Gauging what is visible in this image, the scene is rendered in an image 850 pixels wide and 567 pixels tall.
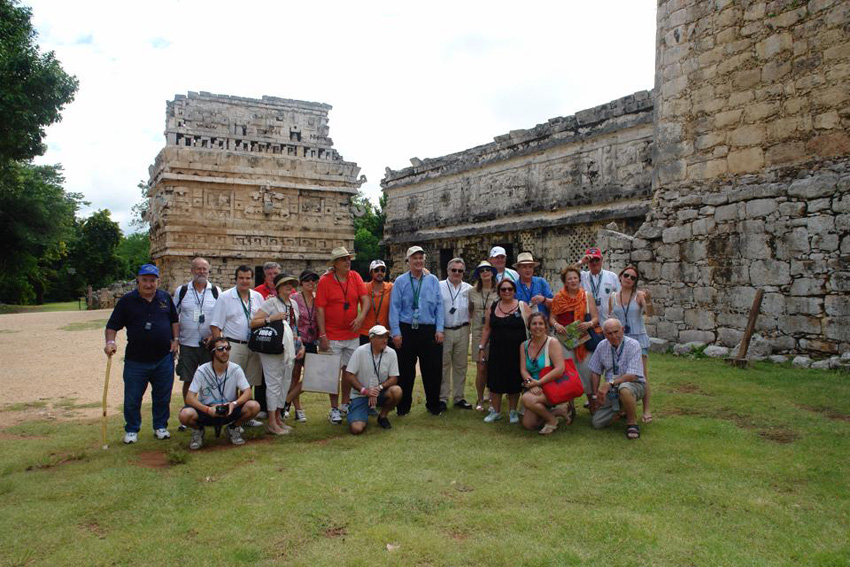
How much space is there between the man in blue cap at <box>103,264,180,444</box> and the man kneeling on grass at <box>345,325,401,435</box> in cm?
190

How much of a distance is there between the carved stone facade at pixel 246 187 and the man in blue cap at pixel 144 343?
19103mm

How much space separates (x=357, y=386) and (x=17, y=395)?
237 inches

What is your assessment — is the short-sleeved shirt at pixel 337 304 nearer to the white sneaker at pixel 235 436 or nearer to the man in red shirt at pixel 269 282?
the man in red shirt at pixel 269 282

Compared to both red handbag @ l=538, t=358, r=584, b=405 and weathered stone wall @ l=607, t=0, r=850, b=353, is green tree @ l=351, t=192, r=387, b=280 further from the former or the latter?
red handbag @ l=538, t=358, r=584, b=405

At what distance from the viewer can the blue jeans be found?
19.6 ft

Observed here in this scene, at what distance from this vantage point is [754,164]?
8.76 meters

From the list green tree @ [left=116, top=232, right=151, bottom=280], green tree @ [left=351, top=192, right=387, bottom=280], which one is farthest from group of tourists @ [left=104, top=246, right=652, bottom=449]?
green tree @ [left=116, top=232, right=151, bottom=280]

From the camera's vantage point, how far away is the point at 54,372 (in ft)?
36.1

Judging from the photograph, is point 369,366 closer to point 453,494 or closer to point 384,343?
point 384,343

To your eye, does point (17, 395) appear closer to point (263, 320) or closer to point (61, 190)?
point (263, 320)

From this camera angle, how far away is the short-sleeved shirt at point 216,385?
5727 millimetres

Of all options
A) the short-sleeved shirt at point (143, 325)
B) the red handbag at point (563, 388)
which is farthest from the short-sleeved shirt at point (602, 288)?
the short-sleeved shirt at point (143, 325)

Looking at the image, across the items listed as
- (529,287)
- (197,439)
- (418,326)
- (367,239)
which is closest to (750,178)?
(529,287)

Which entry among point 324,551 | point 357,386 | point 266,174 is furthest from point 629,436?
point 266,174
